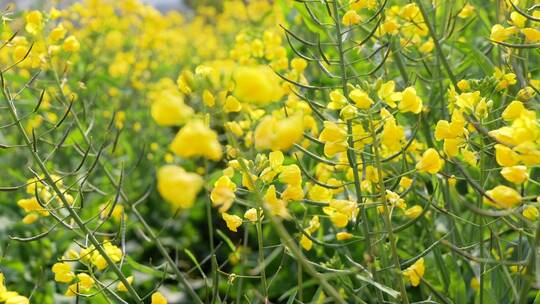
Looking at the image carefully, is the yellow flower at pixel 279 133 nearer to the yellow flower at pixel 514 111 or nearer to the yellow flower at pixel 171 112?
the yellow flower at pixel 171 112

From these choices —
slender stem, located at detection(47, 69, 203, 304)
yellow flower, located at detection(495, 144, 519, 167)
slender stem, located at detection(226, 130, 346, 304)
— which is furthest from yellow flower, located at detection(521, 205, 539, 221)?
slender stem, located at detection(47, 69, 203, 304)

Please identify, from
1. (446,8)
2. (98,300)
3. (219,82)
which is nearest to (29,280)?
(98,300)

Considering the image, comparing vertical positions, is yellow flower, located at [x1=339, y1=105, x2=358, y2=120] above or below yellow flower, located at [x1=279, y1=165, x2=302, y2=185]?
above

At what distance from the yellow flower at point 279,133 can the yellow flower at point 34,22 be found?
4.89 feet

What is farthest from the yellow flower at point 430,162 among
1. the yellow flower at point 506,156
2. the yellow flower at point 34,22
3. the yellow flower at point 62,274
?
the yellow flower at point 34,22

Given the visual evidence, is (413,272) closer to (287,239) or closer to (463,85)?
(463,85)

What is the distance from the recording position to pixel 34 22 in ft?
7.59

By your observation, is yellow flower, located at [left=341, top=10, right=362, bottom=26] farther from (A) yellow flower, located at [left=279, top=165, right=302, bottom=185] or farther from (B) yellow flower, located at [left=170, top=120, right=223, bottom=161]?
(B) yellow flower, located at [left=170, top=120, right=223, bottom=161]

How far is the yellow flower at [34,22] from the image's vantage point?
2.30 m

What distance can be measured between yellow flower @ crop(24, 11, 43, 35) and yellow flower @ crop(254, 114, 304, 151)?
4.89 ft

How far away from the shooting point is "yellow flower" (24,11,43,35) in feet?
7.54

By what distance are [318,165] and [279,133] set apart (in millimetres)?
1204

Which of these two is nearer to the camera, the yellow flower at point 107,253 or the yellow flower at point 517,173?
the yellow flower at point 517,173

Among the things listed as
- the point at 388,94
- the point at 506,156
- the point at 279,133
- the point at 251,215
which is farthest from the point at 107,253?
the point at 506,156
